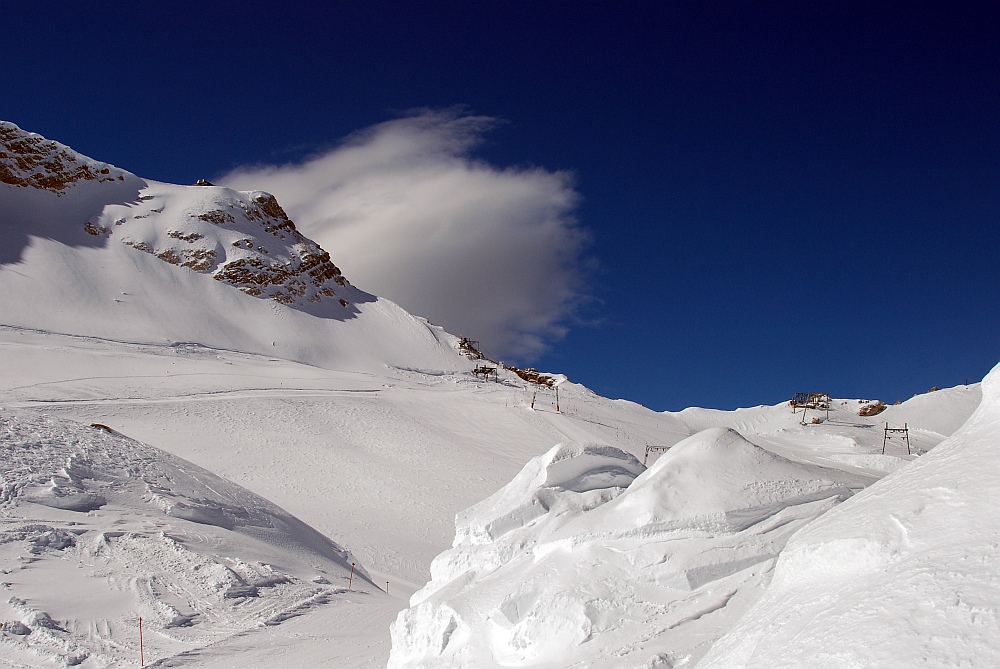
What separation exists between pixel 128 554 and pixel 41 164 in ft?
251

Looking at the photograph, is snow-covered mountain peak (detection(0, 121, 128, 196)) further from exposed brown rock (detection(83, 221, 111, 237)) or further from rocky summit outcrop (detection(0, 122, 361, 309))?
exposed brown rock (detection(83, 221, 111, 237))

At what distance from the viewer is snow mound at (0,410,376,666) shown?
410 inches

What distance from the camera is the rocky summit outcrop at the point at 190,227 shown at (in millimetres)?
72375

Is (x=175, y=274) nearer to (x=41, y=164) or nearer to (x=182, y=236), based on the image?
(x=182, y=236)

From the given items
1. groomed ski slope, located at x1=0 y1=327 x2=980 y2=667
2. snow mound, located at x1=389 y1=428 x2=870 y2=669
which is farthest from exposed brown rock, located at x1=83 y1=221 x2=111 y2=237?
snow mound, located at x1=389 y1=428 x2=870 y2=669

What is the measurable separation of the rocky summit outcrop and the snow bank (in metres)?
72.4

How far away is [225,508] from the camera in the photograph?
15758 millimetres

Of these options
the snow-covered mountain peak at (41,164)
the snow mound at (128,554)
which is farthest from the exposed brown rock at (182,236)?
the snow mound at (128,554)

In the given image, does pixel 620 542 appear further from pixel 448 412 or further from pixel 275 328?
pixel 275 328

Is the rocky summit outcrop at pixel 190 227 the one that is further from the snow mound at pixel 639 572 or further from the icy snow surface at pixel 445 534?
the snow mound at pixel 639 572

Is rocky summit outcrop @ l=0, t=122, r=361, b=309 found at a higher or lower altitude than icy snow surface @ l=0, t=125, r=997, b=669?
higher

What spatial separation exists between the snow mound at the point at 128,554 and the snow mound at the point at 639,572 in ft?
16.4

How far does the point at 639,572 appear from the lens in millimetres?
6652

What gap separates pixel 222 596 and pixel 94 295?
5300 cm
